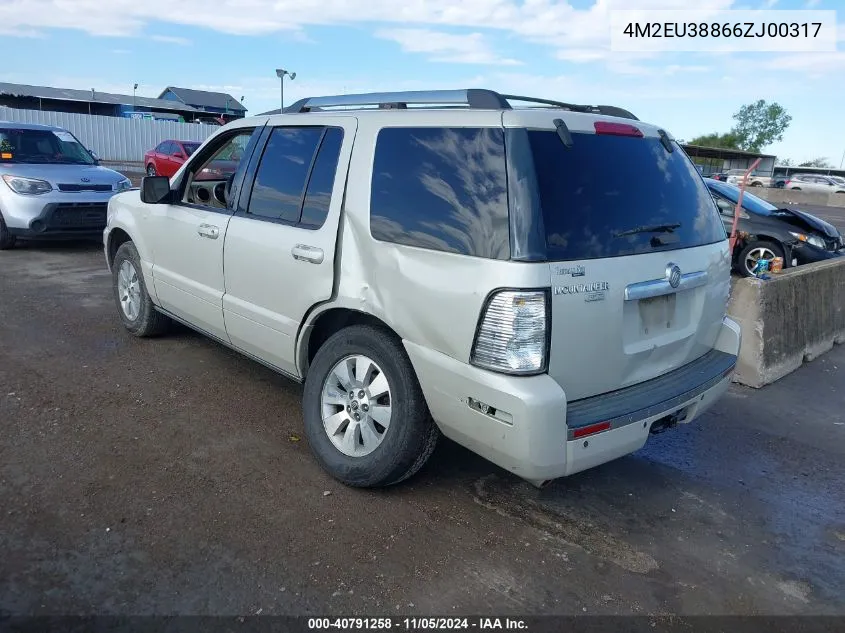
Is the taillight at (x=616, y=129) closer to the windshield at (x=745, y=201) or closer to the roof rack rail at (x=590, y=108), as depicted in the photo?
the roof rack rail at (x=590, y=108)

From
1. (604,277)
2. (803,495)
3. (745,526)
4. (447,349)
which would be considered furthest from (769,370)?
(447,349)

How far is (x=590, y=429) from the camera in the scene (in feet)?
9.47

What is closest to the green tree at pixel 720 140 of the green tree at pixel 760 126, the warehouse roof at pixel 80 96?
the green tree at pixel 760 126

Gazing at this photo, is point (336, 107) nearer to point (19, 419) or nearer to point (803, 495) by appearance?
point (19, 419)

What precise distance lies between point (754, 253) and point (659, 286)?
8.19m

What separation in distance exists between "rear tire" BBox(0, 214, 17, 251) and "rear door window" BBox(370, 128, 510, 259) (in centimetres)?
845

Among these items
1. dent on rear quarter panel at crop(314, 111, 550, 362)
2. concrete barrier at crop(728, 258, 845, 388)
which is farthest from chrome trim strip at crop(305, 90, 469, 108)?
concrete barrier at crop(728, 258, 845, 388)

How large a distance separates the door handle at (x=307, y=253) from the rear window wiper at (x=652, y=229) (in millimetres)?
1537

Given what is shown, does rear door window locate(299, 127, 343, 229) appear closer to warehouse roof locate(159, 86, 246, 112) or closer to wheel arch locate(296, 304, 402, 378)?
wheel arch locate(296, 304, 402, 378)

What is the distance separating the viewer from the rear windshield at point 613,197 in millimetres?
2918

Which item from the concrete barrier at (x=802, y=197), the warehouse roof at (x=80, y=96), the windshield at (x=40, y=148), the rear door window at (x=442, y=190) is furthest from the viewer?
the warehouse roof at (x=80, y=96)

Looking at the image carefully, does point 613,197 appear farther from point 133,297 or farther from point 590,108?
point 133,297

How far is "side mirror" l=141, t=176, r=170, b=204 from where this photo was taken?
16.1 feet

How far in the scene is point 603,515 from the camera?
351 cm
